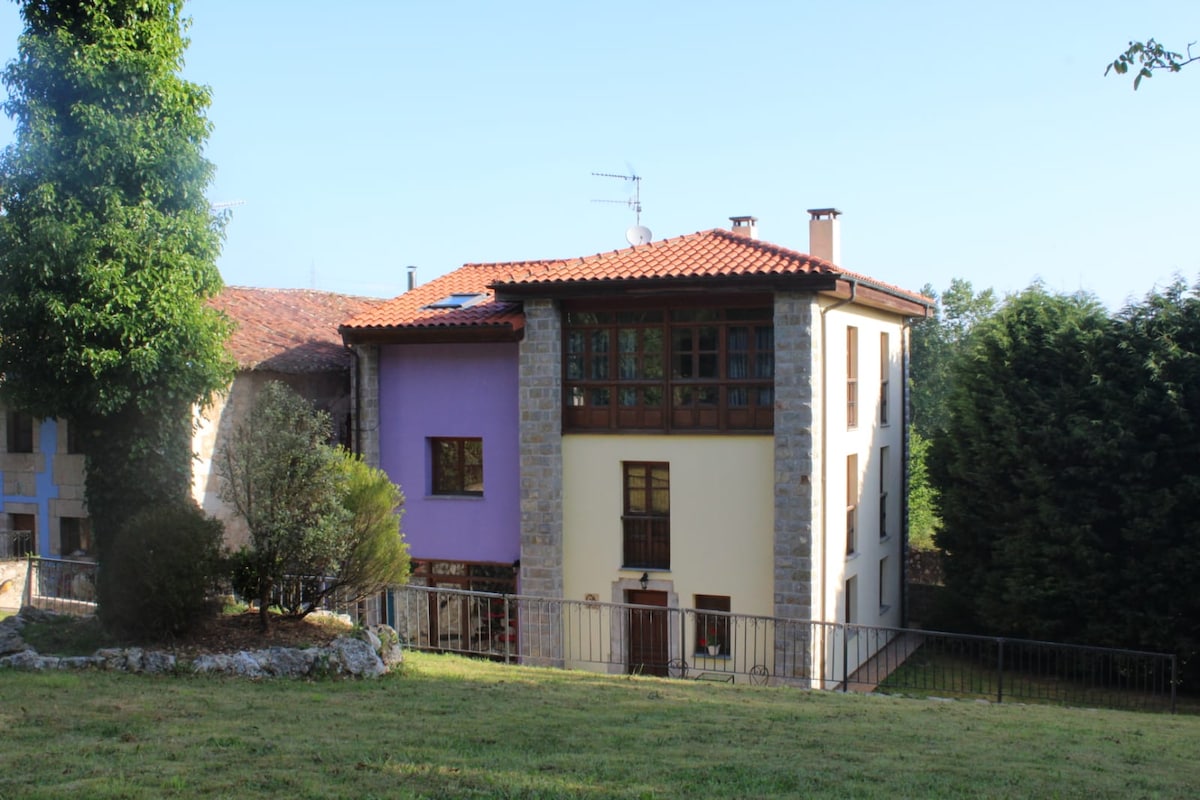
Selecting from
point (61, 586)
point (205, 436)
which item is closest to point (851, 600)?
point (205, 436)

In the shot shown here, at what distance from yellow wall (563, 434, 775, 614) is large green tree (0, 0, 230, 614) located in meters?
7.16

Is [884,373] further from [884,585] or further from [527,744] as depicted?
[527,744]

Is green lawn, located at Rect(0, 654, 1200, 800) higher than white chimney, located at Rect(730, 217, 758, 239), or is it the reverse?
white chimney, located at Rect(730, 217, 758, 239)

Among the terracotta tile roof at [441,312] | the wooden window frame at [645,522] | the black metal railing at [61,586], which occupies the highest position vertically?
the terracotta tile roof at [441,312]

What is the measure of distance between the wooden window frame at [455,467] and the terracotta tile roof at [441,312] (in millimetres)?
2259

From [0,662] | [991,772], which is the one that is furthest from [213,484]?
[991,772]

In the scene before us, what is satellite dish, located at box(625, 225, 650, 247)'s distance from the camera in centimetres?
2273

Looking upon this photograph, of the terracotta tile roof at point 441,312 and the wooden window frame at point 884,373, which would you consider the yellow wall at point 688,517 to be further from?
the wooden window frame at point 884,373

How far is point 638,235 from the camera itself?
23016 millimetres

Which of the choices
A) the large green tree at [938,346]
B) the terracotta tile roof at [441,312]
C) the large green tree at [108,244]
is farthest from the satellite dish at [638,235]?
the large green tree at [938,346]

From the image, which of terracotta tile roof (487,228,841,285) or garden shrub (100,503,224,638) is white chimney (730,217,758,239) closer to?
terracotta tile roof (487,228,841,285)

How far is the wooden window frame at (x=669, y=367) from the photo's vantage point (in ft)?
61.4

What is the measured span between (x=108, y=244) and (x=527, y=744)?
860 centimetres

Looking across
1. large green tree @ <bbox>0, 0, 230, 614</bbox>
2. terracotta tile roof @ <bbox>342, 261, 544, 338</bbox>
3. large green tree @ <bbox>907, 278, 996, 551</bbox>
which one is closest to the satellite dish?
terracotta tile roof @ <bbox>342, 261, 544, 338</bbox>
